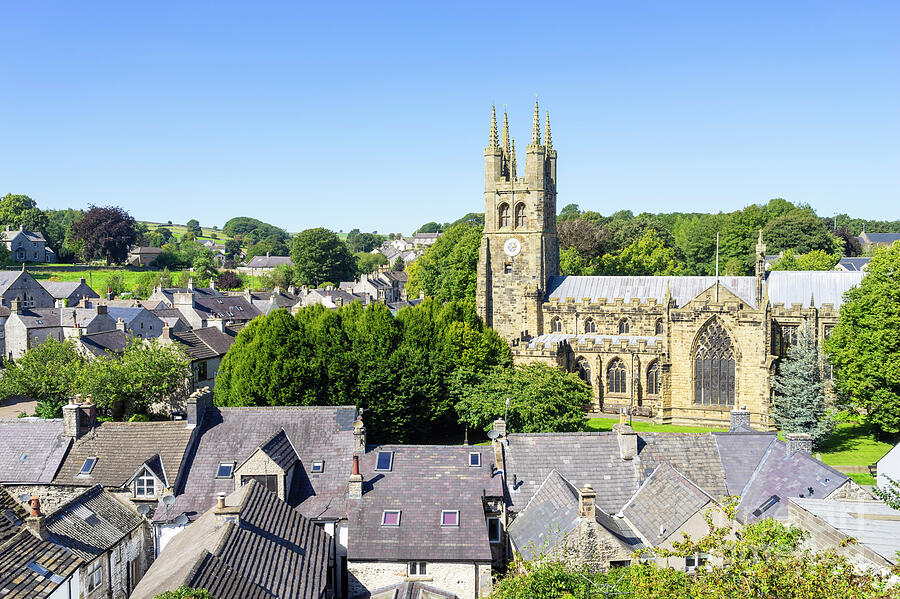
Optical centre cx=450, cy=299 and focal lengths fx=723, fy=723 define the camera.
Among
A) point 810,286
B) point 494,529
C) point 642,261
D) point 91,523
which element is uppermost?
point 642,261

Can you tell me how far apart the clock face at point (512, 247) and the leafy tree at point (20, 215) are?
118431 millimetres

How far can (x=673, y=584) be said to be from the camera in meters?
13.7

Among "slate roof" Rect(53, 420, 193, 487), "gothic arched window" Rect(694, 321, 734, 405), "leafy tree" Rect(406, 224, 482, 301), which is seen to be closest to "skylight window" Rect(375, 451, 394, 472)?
"slate roof" Rect(53, 420, 193, 487)

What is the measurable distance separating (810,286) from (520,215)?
2254cm

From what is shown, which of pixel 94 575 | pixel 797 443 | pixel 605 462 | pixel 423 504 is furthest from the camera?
pixel 605 462

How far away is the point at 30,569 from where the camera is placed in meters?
20.4

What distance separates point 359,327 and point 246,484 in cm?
1971

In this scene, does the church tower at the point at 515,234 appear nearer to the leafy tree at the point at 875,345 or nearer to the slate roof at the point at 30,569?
the leafy tree at the point at 875,345

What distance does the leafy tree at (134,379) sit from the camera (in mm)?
40781

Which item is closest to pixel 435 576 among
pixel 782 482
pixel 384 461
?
pixel 384 461

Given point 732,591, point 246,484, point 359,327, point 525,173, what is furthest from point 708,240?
point 732,591

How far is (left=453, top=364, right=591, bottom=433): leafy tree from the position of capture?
1559 inches

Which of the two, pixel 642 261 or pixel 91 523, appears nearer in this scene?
pixel 91 523

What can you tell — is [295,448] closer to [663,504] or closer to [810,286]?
[663,504]
